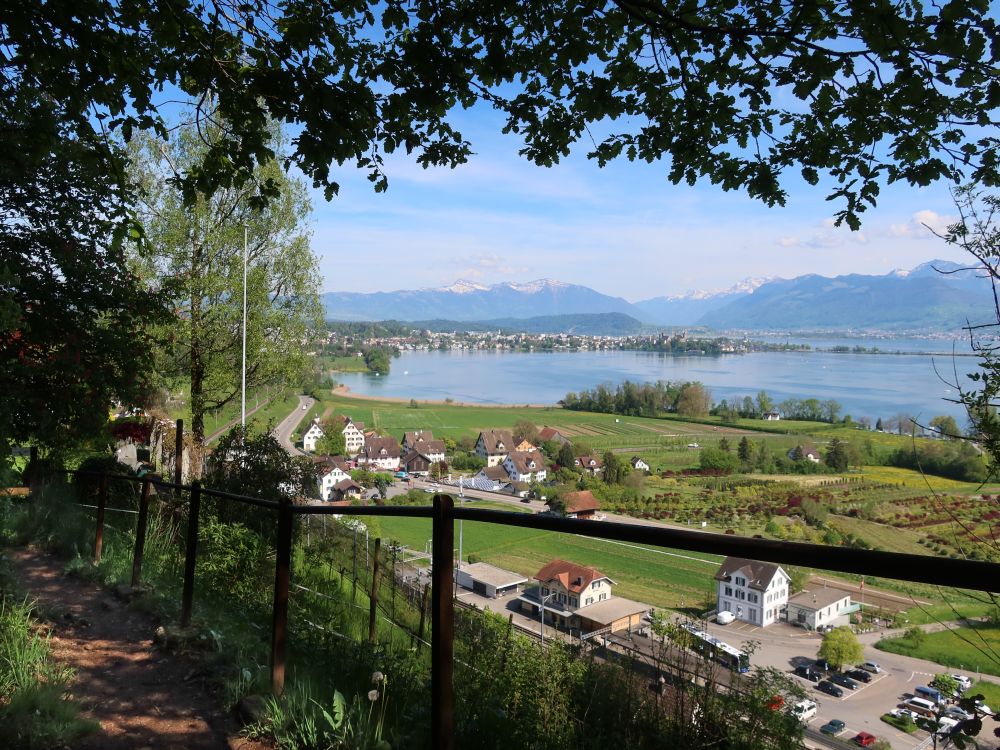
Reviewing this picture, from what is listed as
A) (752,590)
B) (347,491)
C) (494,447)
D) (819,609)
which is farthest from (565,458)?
(819,609)

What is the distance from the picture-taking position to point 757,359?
129m

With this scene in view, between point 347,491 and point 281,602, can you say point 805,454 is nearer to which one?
point 347,491

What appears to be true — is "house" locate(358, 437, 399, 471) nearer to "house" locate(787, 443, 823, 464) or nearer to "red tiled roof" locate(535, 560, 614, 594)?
"house" locate(787, 443, 823, 464)

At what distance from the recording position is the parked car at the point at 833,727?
5.21 ft

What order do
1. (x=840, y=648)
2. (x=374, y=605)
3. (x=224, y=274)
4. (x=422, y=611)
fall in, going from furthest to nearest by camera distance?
(x=224, y=274) → (x=374, y=605) → (x=422, y=611) → (x=840, y=648)

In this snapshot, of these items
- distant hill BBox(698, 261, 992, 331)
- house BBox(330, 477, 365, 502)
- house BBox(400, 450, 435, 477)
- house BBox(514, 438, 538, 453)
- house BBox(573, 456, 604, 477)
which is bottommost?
house BBox(400, 450, 435, 477)

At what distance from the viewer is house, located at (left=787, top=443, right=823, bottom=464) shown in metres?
36.9

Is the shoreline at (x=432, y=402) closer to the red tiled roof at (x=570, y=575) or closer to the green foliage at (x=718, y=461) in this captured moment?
the green foliage at (x=718, y=461)

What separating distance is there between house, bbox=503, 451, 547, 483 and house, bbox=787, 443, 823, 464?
1565cm

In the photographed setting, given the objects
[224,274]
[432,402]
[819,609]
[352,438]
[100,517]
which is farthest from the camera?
[432,402]

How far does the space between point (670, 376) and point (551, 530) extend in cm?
10332

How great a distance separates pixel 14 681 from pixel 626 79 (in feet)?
14.5

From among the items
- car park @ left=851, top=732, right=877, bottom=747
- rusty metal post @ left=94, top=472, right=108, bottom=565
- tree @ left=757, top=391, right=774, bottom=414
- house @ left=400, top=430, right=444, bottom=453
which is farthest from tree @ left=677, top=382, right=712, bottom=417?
car park @ left=851, top=732, right=877, bottom=747

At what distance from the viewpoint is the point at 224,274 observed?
40.3 feet
